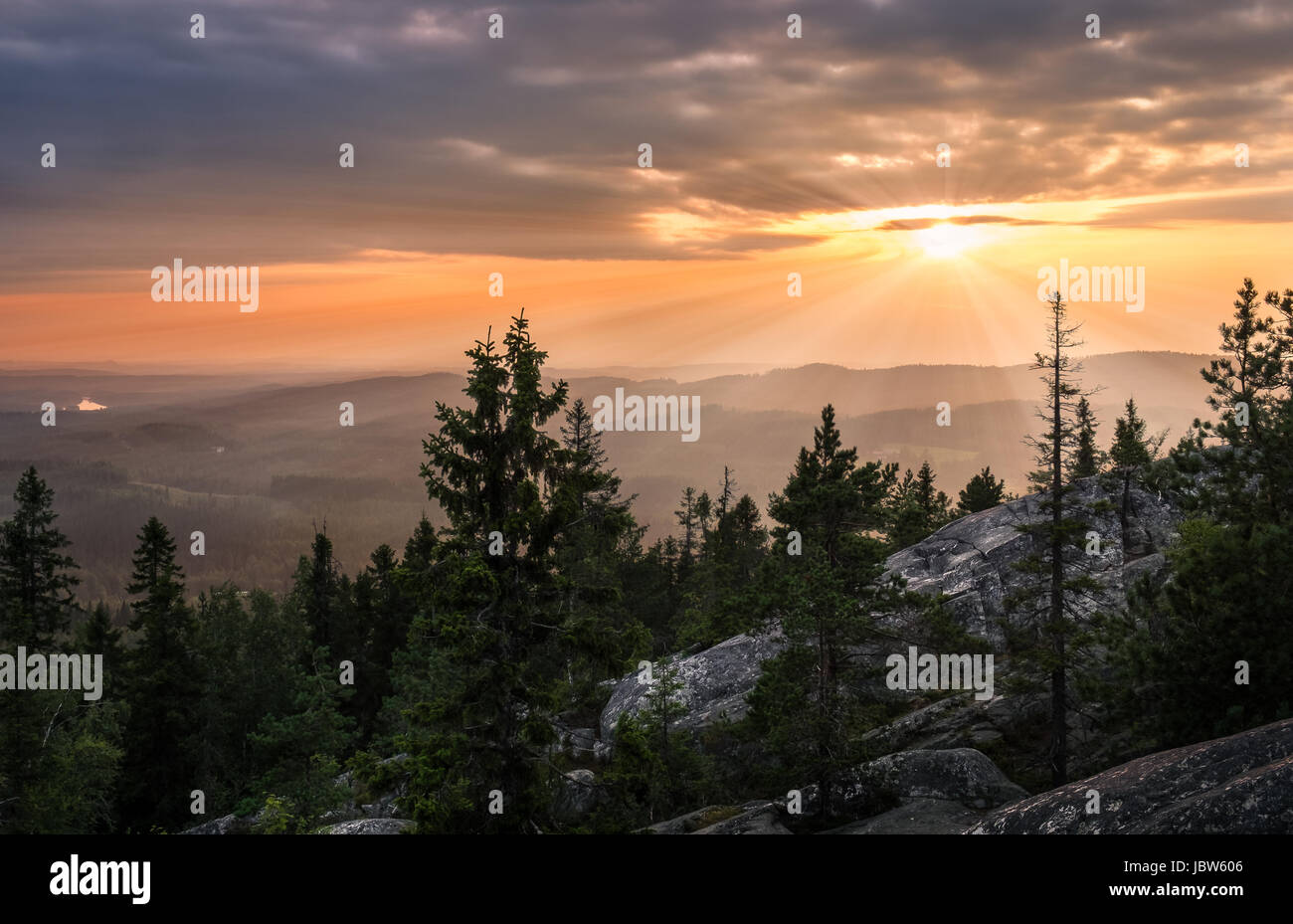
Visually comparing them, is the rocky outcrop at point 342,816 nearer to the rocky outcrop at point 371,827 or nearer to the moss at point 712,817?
the rocky outcrop at point 371,827

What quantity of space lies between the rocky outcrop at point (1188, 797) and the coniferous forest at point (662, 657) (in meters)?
7.11

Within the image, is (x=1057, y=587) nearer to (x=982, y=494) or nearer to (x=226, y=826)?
(x=226, y=826)

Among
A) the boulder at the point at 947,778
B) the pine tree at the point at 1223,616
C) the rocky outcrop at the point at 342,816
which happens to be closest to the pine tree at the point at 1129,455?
the pine tree at the point at 1223,616

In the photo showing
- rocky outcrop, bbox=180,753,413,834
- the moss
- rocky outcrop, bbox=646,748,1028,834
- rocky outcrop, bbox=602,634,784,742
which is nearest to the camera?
rocky outcrop, bbox=646,748,1028,834

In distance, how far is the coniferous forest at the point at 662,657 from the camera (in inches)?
740

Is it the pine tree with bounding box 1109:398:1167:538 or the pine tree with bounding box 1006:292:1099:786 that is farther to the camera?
the pine tree with bounding box 1109:398:1167:538

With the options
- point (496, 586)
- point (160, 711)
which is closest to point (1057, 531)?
point (496, 586)

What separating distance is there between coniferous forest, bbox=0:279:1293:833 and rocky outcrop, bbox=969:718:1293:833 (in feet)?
23.3

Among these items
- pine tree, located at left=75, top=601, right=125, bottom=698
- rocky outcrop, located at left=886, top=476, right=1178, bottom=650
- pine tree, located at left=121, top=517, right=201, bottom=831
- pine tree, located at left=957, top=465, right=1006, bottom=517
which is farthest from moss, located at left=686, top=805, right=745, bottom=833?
pine tree, located at left=957, top=465, right=1006, bottom=517

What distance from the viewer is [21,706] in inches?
1198

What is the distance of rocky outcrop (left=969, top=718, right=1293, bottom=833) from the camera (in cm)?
1155

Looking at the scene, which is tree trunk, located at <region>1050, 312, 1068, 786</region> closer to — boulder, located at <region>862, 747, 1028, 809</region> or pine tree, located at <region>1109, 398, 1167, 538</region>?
boulder, located at <region>862, 747, 1028, 809</region>
